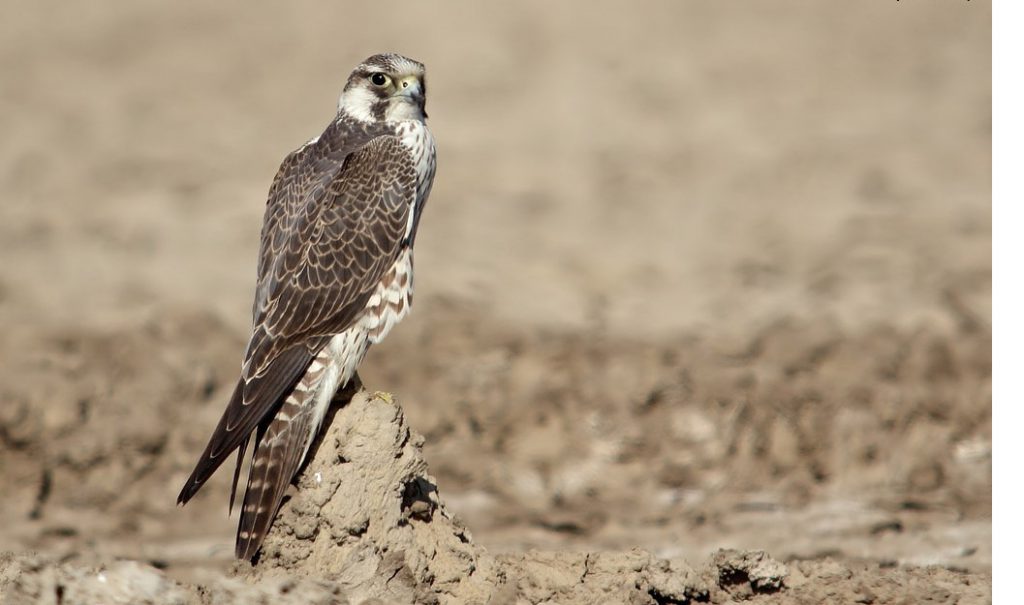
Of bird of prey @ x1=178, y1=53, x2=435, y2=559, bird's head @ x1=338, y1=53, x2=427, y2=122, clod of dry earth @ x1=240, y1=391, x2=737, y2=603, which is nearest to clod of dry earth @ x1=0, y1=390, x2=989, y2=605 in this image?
clod of dry earth @ x1=240, y1=391, x2=737, y2=603

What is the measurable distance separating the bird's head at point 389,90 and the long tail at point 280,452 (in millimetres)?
1287

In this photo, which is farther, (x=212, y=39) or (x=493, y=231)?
(x=212, y=39)

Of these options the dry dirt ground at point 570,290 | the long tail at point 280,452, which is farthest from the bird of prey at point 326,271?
the dry dirt ground at point 570,290

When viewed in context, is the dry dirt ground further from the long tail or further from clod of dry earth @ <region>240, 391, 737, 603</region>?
the long tail

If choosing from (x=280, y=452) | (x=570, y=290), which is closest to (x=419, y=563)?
(x=280, y=452)

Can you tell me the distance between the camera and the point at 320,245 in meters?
6.07

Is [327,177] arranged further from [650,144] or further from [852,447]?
[650,144]

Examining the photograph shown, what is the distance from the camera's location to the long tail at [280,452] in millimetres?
5320

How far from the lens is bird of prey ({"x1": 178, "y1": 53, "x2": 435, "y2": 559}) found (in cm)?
550

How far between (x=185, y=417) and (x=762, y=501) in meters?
3.64

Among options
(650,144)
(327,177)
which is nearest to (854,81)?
(650,144)

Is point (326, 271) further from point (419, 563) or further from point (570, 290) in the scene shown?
point (570, 290)

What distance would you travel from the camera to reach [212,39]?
1436cm

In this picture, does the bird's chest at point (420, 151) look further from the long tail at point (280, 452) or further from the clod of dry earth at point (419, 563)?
the clod of dry earth at point (419, 563)
